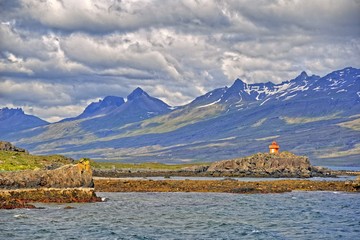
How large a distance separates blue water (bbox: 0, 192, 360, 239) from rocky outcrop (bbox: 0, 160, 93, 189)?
4928mm

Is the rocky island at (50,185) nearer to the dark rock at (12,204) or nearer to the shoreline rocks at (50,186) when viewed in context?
the shoreline rocks at (50,186)

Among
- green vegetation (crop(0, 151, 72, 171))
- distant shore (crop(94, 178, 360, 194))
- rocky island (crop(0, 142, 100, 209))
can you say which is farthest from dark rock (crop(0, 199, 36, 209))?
green vegetation (crop(0, 151, 72, 171))

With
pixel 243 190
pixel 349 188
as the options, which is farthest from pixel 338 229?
pixel 349 188

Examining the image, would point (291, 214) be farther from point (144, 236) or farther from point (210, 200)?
point (144, 236)

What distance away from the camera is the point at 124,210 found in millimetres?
73688

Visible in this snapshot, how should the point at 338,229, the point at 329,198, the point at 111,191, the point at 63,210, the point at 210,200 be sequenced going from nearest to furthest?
the point at 338,229 → the point at 63,210 → the point at 210,200 → the point at 329,198 → the point at 111,191

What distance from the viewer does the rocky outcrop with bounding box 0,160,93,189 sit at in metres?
78.7

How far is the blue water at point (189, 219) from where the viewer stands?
55.5m

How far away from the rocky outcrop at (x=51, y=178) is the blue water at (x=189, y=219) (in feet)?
16.2

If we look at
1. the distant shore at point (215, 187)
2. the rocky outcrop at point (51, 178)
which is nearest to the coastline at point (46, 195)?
the rocky outcrop at point (51, 178)

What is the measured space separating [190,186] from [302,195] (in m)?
23.1

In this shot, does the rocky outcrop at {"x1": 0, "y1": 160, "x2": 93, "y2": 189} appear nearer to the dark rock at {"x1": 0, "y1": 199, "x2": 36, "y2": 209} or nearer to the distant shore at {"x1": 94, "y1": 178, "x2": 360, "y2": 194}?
the dark rock at {"x1": 0, "y1": 199, "x2": 36, "y2": 209}

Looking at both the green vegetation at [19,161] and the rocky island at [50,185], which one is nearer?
the rocky island at [50,185]

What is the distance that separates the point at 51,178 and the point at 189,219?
23.1 m
